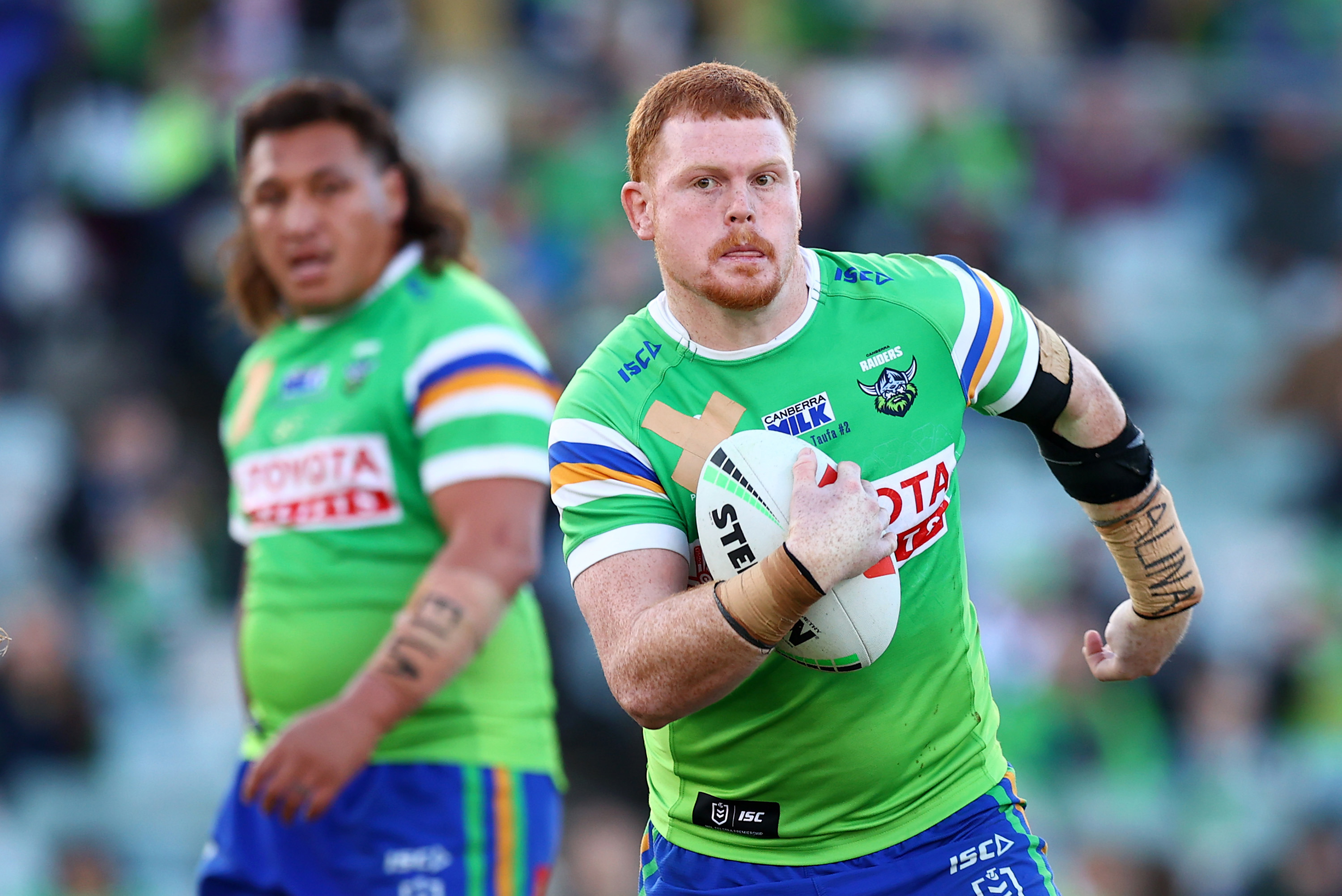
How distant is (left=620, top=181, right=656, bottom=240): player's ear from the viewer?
3246 millimetres

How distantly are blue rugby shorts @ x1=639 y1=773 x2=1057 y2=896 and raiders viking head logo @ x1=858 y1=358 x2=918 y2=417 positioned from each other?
0.85m

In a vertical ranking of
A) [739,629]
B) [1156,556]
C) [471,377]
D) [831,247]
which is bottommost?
[739,629]

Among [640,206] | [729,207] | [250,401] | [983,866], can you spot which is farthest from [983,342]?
[250,401]

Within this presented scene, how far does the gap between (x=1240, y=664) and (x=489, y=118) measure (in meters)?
5.60

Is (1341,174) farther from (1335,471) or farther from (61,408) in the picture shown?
(61,408)

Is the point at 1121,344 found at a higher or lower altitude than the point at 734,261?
higher

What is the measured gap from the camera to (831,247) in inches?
367

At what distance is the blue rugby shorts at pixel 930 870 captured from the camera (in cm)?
318

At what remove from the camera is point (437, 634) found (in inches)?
161

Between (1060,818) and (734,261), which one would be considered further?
(1060,818)

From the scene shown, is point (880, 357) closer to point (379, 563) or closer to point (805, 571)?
point (805, 571)

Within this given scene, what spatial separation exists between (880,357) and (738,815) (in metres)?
1.00

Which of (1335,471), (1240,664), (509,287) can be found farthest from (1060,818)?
(509,287)

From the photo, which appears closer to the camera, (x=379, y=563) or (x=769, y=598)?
(x=769, y=598)
